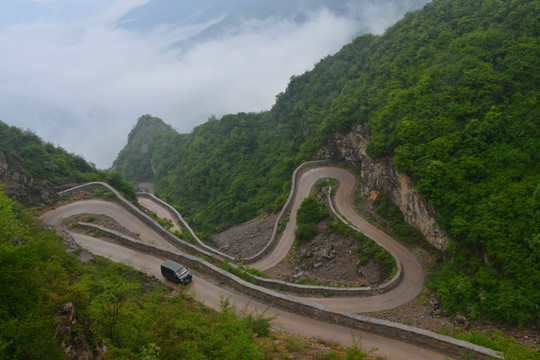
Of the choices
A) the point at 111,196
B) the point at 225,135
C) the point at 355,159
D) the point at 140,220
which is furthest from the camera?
the point at 225,135

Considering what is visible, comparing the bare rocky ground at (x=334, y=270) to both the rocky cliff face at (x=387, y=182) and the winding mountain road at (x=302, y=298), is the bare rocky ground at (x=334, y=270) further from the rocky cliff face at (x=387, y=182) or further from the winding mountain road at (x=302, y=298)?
the rocky cliff face at (x=387, y=182)

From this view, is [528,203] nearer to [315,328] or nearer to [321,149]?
[315,328]

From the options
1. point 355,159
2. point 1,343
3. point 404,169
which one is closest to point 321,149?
point 355,159

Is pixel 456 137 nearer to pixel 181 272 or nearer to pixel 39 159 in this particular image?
pixel 181 272

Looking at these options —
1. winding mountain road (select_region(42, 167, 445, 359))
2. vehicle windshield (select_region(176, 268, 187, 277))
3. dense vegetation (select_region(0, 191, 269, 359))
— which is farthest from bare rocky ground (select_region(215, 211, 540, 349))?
dense vegetation (select_region(0, 191, 269, 359))

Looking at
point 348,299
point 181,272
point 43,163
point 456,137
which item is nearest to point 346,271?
point 348,299

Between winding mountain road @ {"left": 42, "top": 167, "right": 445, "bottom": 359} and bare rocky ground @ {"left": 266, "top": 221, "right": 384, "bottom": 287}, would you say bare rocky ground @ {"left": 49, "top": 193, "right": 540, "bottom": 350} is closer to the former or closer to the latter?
bare rocky ground @ {"left": 266, "top": 221, "right": 384, "bottom": 287}

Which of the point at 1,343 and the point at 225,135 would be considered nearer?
the point at 1,343
